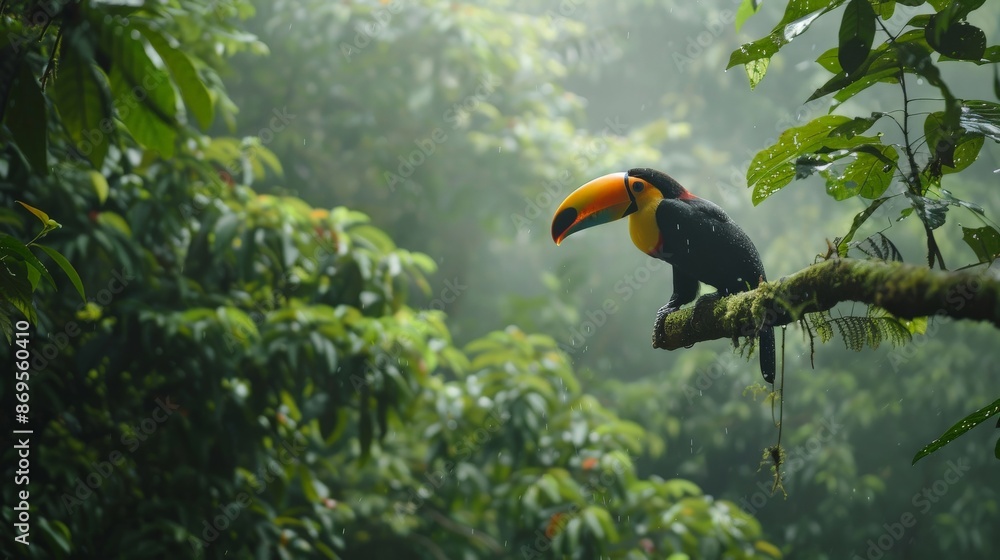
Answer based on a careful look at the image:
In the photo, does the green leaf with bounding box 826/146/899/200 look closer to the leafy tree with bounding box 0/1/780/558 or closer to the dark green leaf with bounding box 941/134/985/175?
the dark green leaf with bounding box 941/134/985/175

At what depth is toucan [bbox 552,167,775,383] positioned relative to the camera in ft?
5.56

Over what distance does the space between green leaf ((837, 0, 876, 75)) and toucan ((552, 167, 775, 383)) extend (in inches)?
24.8

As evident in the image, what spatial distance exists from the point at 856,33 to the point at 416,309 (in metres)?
3.74

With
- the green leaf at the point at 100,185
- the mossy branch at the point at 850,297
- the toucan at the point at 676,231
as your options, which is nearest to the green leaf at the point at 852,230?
the mossy branch at the point at 850,297

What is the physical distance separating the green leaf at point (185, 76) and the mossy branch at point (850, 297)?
69 centimetres

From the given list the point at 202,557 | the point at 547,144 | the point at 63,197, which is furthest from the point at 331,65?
the point at 202,557

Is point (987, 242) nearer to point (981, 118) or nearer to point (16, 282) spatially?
point (981, 118)

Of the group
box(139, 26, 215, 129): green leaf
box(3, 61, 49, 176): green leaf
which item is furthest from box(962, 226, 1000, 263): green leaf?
box(3, 61, 49, 176): green leaf

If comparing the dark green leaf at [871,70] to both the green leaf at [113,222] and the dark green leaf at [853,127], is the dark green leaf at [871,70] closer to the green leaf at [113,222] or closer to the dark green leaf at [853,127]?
the dark green leaf at [853,127]

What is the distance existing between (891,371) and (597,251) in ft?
7.57

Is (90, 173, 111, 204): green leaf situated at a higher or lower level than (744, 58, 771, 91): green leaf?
higher

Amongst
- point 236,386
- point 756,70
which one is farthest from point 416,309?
point 756,70

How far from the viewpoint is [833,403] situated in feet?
19.5

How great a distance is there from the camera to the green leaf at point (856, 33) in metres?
0.97
